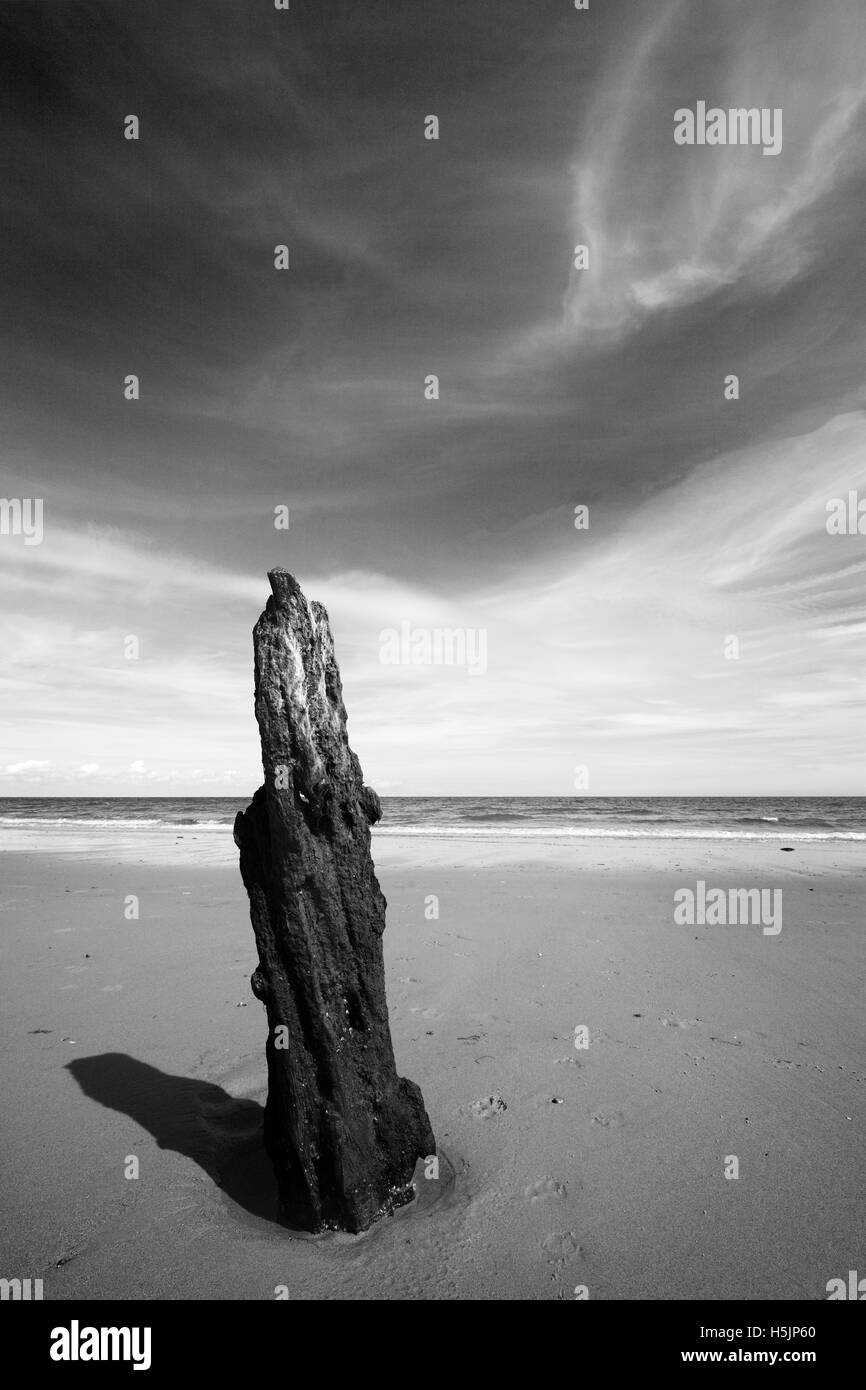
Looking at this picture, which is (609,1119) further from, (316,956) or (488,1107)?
(316,956)

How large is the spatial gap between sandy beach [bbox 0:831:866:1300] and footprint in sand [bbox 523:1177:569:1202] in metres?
0.02

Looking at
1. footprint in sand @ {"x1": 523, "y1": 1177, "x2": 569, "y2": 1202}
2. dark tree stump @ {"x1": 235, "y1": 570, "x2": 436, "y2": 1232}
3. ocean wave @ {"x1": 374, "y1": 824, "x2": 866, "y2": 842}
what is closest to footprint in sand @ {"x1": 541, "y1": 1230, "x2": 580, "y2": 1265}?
footprint in sand @ {"x1": 523, "y1": 1177, "x2": 569, "y2": 1202}

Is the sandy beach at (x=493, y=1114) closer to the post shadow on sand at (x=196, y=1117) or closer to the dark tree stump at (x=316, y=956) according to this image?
the post shadow on sand at (x=196, y=1117)

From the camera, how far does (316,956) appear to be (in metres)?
4.25

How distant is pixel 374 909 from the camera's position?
15.0 feet

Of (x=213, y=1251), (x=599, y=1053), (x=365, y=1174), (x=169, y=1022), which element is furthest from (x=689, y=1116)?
(x=169, y=1022)

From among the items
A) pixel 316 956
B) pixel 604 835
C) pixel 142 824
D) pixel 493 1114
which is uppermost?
pixel 316 956

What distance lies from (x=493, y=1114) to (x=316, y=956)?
225cm

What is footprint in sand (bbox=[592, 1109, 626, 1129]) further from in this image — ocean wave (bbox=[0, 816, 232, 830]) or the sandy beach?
ocean wave (bbox=[0, 816, 232, 830])

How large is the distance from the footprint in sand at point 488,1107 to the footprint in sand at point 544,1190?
901 millimetres

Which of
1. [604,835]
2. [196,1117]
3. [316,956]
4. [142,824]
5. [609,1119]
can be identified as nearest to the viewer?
[316,956]

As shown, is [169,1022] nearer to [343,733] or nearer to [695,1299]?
[343,733]

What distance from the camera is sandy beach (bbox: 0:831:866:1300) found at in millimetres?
3650

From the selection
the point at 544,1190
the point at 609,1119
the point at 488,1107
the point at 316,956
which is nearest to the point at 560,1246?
the point at 544,1190
